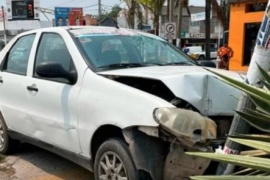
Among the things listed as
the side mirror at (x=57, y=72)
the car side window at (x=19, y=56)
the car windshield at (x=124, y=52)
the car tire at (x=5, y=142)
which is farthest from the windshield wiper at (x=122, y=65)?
the car tire at (x=5, y=142)

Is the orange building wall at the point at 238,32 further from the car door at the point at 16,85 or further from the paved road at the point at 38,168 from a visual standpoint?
the car door at the point at 16,85

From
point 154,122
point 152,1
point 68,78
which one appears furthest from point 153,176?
point 152,1

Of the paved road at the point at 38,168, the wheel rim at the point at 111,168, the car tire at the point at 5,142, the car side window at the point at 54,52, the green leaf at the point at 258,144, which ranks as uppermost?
Answer: the car side window at the point at 54,52

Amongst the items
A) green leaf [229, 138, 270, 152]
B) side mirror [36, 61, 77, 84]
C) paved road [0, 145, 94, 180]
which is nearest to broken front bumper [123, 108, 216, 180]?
green leaf [229, 138, 270, 152]

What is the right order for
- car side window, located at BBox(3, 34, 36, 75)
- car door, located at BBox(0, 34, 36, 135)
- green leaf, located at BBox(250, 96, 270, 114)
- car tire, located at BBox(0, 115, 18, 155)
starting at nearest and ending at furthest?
1. green leaf, located at BBox(250, 96, 270, 114)
2. car door, located at BBox(0, 34, 36, 135)
3. car side window, located at BBox(3, 34, 36, 75)
4. car tire, located at BBox(0, 115, 18, 155)

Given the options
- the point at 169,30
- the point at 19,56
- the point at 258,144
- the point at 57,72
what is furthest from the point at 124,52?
the point at 169,30

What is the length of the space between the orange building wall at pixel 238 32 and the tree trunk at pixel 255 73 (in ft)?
45.8

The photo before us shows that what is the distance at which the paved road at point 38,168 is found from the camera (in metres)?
4.91

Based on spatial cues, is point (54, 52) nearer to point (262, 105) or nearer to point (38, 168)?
point (38, 168)

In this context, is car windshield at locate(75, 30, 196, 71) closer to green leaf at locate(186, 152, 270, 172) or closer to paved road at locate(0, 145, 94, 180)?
paved road at locate(0, 145, 94, 180)

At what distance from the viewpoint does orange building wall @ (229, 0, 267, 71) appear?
16.9m

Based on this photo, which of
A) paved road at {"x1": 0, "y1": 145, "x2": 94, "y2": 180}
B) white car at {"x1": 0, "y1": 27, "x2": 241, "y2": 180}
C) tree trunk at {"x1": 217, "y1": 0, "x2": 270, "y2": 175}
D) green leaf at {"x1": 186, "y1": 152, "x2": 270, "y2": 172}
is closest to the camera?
green leaf at {"x1": 186, "y1": 152, "x2": 270, "y2": 172}

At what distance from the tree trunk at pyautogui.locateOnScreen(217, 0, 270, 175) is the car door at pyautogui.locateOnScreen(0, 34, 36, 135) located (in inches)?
105

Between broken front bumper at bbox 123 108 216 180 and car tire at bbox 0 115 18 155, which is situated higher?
broken front bumper at bbox 123 108 216 180
